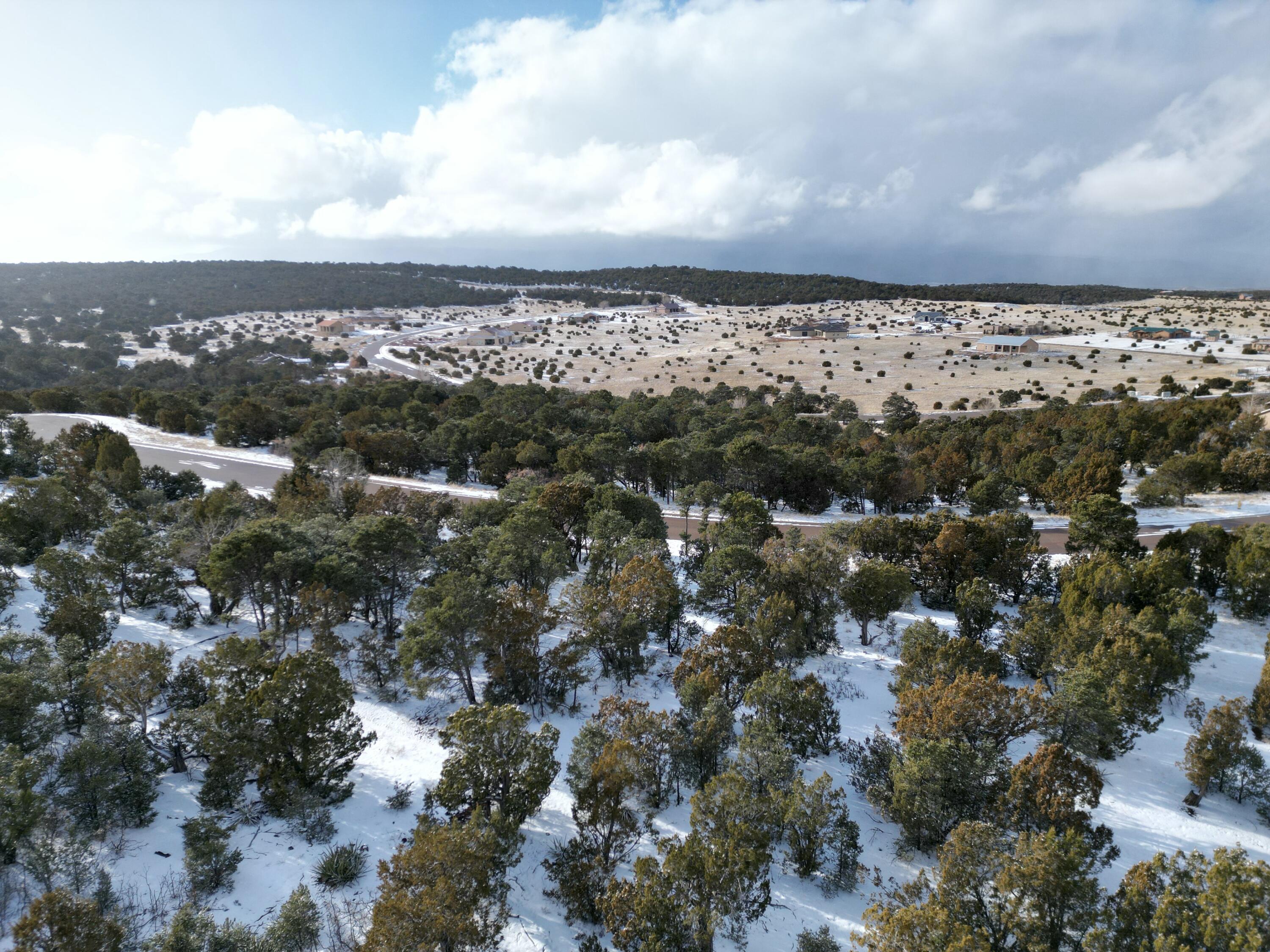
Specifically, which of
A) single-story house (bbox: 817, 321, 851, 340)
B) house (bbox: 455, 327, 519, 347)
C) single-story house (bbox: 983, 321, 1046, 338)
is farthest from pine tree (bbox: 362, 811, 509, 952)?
single-story house (bbox: 983, 321, 1046, 338)

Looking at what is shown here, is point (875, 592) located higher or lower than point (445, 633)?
higher

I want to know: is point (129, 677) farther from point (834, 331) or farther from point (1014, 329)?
point (1014, 329)

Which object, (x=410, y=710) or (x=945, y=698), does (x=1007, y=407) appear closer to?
(x=945, y=698)

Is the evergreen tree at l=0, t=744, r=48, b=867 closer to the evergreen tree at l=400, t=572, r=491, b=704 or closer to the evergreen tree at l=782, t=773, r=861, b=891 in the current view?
the evergreen tree at l=400, t=572, r=491, b=704

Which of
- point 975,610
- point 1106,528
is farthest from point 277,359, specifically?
point 1106,528

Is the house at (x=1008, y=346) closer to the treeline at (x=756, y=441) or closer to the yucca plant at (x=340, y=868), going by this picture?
the treeline at (x=756, y=441)

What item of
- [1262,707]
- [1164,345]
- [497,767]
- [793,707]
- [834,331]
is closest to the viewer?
[497,767]

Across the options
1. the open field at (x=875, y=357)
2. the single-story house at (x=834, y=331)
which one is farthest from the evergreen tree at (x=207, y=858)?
the single-story house at (x=834, y=331)
